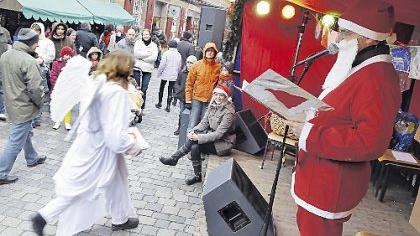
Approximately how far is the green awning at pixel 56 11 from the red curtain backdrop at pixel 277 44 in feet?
22.2

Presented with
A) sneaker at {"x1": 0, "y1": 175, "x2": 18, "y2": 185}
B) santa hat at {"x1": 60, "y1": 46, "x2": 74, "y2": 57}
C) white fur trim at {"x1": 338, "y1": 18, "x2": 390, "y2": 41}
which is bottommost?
sneaker at {"x1": 0, "y1": 175, "x2": 18, "y2": 185}

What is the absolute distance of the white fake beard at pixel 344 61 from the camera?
8.66 ft

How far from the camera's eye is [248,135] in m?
6.55

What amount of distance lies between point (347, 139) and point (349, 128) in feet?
0.28

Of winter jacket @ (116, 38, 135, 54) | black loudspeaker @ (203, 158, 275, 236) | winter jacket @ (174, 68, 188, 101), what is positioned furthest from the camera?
winter jacket @ (116, 38, 135, 54)

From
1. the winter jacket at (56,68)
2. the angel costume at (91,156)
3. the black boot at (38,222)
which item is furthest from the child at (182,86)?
the black boot at (38,222)

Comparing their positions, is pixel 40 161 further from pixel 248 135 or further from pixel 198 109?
pixel 248 135

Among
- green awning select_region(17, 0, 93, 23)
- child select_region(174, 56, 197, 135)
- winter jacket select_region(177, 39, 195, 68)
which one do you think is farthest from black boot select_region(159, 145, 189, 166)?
green awning select_region(17, 0, 93, 23)

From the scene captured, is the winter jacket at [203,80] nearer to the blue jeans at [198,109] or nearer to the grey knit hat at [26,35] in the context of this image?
the blue jeans at [198,109]

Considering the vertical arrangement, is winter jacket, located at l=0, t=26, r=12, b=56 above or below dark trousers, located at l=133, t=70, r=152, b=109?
above

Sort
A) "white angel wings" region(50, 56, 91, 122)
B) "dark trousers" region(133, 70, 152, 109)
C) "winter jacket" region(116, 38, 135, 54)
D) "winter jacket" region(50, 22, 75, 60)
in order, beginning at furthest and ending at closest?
"winter jacket" region(116, 38, 135, 54), "dark trousers" region(133, 70, 152, 109), "winter jacket" region(50, 22, 75, 60), "white angel wings" region(50, 56, 91, 122)

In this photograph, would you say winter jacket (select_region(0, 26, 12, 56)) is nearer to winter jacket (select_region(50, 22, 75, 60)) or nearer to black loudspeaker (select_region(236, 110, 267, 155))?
winter jacket (select_region(50, 22, 75, 60))

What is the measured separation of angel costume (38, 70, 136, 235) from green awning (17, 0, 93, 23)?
866 centimetres

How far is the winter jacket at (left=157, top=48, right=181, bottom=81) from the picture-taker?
9.87 metres
